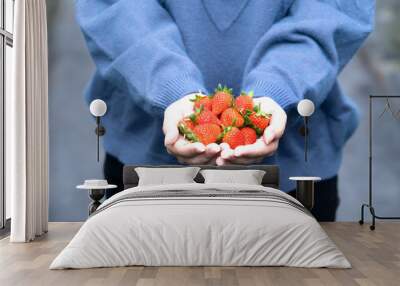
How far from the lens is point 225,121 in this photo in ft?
20.6

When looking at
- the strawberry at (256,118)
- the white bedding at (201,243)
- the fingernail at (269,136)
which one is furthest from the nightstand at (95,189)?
Answer: the white bedding at (201,243)

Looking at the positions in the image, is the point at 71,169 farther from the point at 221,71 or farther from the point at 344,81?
the point at 344,81

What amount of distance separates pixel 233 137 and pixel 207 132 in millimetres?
265

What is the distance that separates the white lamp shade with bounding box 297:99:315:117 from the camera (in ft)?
20.6

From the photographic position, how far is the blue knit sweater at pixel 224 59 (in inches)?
246


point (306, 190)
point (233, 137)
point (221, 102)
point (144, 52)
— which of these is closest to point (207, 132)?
point (233, 137)

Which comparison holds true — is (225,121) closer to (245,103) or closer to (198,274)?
(245,103)

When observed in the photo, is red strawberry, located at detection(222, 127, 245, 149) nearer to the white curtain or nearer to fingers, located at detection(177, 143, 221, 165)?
fingers, located at detection(177, 143, 221, 165)

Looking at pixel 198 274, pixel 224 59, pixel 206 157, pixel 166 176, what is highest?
pixel 224 59

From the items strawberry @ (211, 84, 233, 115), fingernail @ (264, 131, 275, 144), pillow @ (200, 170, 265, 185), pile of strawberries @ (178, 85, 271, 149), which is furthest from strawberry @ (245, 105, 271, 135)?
pillow @ (200, 170, 265, 185)

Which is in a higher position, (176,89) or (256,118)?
(176,89)

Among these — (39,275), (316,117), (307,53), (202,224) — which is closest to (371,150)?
(316,117)

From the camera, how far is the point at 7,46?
638cm

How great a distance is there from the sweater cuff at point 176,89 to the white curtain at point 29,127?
1136 mm
